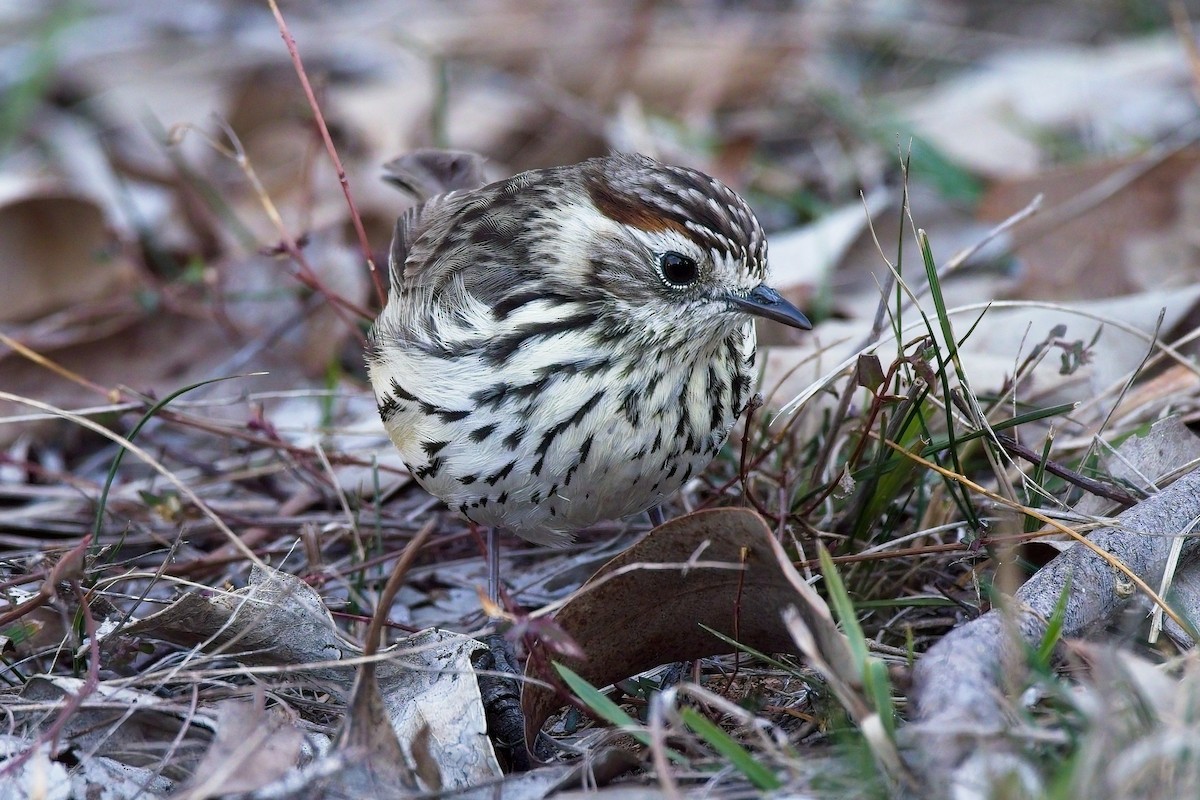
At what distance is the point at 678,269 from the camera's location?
349 centimetres

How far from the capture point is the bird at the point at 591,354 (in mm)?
3445

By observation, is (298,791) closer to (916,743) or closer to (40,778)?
(40,778)

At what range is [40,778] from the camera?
2521 millimetres

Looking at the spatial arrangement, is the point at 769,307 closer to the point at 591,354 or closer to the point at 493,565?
the point at 591,354

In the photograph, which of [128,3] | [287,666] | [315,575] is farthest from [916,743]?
[128,3]

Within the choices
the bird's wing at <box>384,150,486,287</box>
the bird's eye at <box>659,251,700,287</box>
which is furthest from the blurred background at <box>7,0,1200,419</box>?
the bird's eye at <box>659,251,700,287</box>

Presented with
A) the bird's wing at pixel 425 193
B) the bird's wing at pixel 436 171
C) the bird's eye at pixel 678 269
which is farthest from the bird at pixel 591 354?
the bird's wing at pixel 436 171

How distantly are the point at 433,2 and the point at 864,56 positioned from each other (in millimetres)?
3454

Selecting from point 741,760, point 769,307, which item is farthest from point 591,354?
point 741,760

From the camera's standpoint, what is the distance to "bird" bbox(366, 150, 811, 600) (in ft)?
11.3

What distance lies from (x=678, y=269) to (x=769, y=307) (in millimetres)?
262

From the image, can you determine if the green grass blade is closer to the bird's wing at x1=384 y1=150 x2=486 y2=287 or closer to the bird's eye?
the bird's eye

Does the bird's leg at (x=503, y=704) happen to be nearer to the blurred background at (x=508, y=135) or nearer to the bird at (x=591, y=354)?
the bird at (x=591, y=354)

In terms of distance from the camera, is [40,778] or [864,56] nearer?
[40,778]
